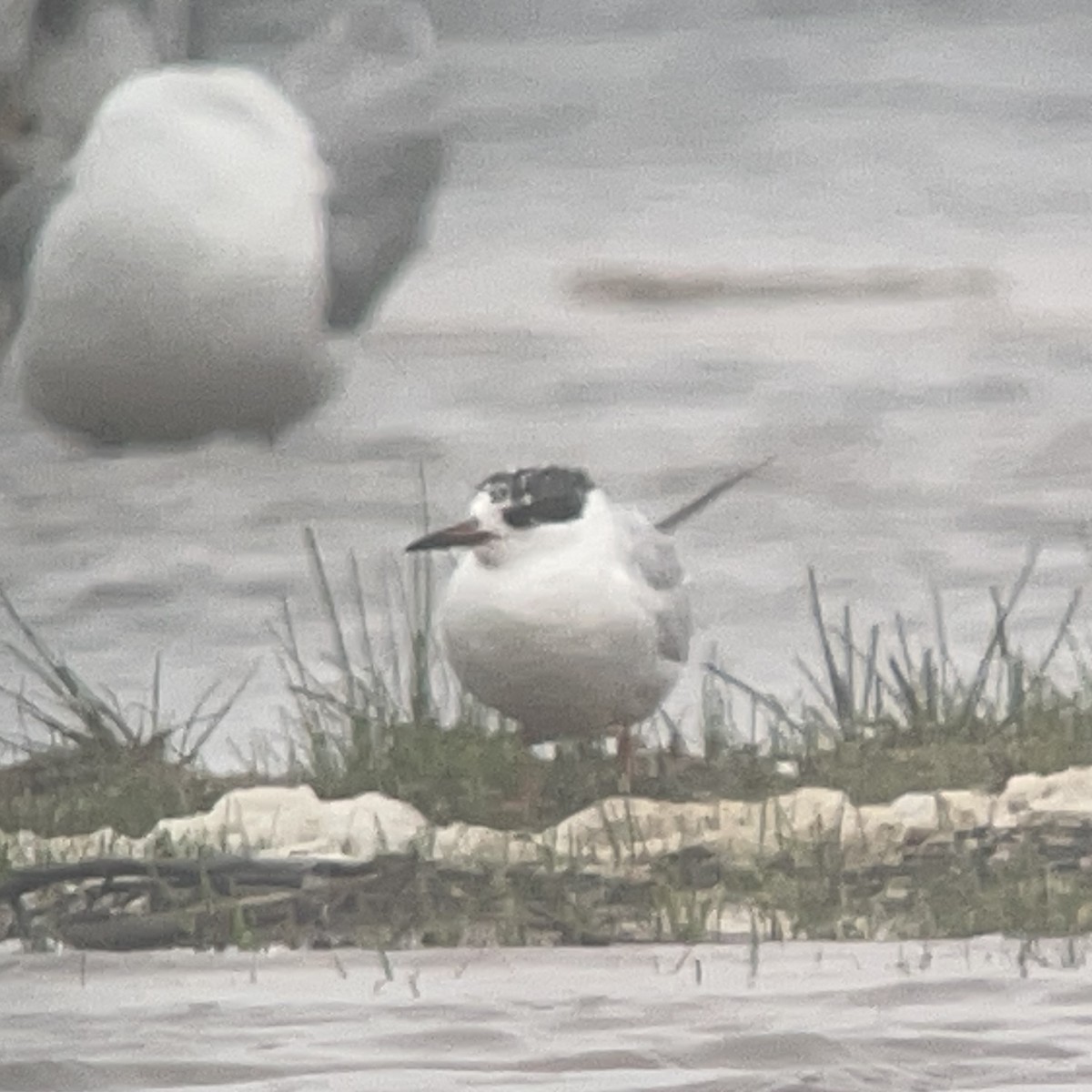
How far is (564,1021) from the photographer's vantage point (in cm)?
252

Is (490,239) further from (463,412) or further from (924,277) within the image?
(924,277)

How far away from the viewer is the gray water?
2.73 meters

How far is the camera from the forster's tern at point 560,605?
8.96 feet

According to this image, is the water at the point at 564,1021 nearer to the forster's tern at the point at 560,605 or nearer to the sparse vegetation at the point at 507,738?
the sparse vegetation at the point at 507,738

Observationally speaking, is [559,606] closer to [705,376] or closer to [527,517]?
[527,517]

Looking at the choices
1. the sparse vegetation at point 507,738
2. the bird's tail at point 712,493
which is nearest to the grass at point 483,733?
the sparse vegetation at point 507,738

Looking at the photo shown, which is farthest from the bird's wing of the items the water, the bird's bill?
the water

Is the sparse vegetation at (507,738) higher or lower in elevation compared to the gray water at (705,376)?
lower

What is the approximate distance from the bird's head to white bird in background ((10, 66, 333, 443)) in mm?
159

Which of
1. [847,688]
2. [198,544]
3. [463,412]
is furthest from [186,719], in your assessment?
[847,688]

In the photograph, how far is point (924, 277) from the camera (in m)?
2.75

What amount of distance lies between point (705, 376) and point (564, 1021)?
551mm

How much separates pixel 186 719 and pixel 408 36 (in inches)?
21.7

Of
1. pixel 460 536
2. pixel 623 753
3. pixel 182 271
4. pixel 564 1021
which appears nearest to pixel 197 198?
pixel 182 271
